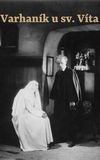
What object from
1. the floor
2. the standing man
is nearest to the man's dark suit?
the standing man

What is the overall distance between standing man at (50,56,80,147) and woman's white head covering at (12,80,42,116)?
175 mm

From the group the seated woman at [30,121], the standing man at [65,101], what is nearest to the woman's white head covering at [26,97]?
the seated woman at [30,121]

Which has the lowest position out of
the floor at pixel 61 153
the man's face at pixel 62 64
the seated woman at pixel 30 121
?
the floor at pixel 61 153

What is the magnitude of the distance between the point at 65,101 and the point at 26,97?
1.44 ft

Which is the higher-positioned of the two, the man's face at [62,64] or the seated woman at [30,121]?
the man's face at [62,64]

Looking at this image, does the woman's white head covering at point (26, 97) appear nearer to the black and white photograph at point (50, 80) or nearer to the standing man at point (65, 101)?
the black and white photograph at point (50, 80)

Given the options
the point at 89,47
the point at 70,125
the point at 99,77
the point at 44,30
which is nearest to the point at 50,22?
the point at 44,30

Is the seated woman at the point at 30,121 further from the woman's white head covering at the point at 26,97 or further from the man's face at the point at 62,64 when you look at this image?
the man's face at the point at 62,64

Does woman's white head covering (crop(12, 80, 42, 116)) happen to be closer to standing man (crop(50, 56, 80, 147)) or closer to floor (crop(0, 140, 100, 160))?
standing man (crop(50, 56, 80, 147))

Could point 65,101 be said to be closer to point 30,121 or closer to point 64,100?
point 64,100

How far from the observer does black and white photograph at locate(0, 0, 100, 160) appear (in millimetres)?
4215

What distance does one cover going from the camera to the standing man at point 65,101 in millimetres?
4238

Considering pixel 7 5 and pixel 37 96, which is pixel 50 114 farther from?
pixel 7 5

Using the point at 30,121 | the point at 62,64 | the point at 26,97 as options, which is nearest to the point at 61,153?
the point at 30,121
